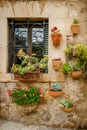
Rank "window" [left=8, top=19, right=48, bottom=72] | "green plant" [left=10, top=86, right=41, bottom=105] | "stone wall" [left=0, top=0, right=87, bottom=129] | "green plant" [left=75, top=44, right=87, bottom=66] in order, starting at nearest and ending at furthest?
1. "green plant" [left=75, top=44, right=87, bottom=66]
2. "green plant" [left=10, top=86, right=41, bottom=105]
3. "stone wall" [left=0, top=0, right=87, bottom=129]
4. "window" [left=8, top=19, right=48, bottom=72]

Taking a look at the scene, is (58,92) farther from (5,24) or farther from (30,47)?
(5,24)

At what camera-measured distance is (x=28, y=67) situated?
4.47 metres

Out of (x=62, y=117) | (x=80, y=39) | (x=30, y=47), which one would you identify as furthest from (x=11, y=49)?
(x=62, y=117)

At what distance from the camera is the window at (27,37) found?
488 cm

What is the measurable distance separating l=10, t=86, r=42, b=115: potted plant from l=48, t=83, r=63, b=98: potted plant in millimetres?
226

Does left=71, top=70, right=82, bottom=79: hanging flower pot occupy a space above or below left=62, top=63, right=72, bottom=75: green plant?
below

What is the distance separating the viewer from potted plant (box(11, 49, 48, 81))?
4.49 metres

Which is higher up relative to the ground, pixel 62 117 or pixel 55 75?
pixel 55 75

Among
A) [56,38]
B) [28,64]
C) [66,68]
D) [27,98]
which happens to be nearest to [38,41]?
[56,38]

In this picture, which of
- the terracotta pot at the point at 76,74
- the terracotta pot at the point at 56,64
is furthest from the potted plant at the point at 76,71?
the terracotta pot at the point at 56,64

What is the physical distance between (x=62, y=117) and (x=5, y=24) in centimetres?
224

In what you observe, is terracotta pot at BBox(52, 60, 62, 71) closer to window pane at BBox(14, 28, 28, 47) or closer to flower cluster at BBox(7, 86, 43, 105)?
flower cluster at BBox(7, 86, 43, 105)

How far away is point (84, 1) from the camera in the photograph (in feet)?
15.4

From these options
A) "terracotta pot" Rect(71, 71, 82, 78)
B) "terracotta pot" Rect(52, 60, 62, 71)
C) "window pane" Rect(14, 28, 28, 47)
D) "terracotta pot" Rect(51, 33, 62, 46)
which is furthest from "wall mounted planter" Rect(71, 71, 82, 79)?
"window pane" Rect(14, 28, 28, 47)
